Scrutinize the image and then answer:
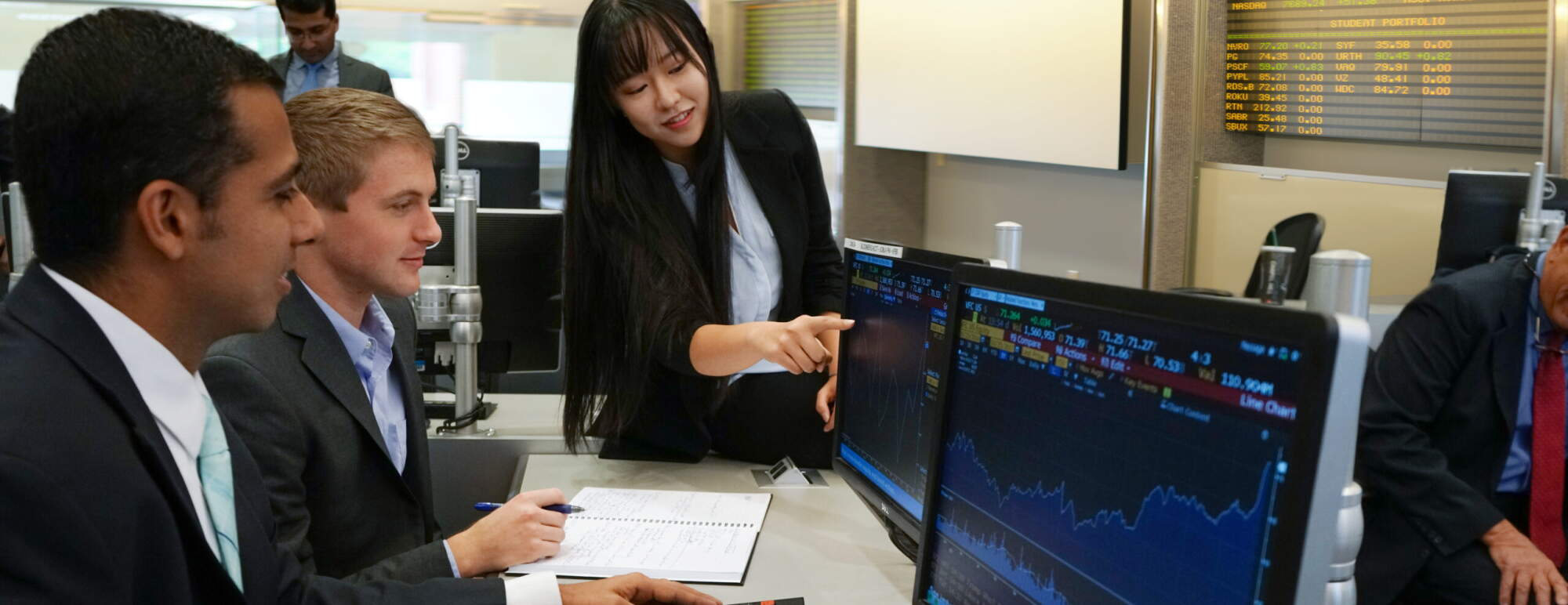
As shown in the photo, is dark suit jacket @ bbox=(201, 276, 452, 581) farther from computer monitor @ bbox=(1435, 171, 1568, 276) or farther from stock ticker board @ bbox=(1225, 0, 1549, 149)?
stock ticker board @ bbox=(1225, 0, 1549, 149)

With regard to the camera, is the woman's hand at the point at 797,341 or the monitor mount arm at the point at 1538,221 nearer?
the woman's hand at the point at 797,341

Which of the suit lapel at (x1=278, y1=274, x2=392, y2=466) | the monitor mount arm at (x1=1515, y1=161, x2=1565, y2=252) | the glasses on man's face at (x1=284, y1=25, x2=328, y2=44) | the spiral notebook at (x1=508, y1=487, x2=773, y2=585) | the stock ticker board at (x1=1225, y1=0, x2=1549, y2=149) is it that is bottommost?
the spiral notebook at (x1=508, y1=487, x2=773, y2=585)

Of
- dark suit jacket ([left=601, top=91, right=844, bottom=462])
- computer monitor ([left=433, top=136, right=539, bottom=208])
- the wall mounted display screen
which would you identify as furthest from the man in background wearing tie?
dark suit jacket ([left=601, top=91, right=844, bottom=462])

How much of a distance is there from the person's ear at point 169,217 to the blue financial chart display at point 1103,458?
1.97 ft

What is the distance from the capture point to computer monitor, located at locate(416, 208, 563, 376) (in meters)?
2.44

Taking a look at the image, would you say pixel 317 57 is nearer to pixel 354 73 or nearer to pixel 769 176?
pixel 354 73

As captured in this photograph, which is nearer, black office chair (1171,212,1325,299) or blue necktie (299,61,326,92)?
black office chair (1171,212,1325,299)

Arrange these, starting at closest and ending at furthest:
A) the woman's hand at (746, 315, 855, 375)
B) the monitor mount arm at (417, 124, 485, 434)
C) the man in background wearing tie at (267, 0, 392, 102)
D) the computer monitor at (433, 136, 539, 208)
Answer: the woman's hand at (746, 315, 855, 375) < the monitor mount arm at (417, 124, 485, 434) < the computer monitor at (433, 136, 539, 208) < the man in background wearing tie at (267, 0, 392, 102)

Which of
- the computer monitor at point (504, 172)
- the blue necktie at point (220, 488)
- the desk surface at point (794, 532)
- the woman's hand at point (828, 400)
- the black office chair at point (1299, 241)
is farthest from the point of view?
the computer monitor at point (504, 172)

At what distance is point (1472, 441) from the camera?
237 centimetres

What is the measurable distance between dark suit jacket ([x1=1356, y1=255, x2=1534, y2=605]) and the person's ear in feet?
7.06

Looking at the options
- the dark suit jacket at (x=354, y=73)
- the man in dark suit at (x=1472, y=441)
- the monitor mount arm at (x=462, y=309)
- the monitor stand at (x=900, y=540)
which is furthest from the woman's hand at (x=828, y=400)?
the dark suit jacket at (x=354, y=73)

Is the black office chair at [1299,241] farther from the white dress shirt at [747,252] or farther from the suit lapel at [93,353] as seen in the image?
the suit lapel at [93,353]

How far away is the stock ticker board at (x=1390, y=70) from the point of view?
9.84 ft
